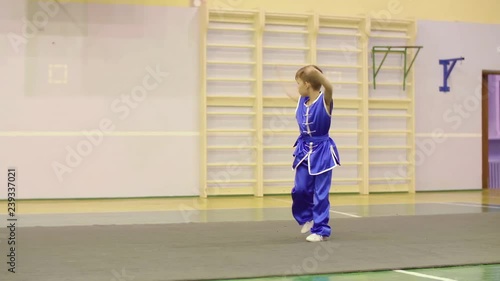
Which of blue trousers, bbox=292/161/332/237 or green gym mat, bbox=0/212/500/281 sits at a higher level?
blue trousers, bbox=292/161/332/237

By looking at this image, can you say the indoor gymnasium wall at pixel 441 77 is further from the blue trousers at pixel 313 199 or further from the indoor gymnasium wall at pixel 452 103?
the blue trousers at pixel 313 199

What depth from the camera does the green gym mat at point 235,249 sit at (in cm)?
342

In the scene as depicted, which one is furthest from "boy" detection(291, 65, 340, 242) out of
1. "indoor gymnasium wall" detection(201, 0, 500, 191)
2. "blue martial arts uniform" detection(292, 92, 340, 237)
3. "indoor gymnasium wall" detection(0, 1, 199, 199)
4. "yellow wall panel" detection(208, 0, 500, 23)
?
"indoor gymnasium wall" detection(201, 0, 500, 191)

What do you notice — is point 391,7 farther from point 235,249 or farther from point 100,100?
point 235,249

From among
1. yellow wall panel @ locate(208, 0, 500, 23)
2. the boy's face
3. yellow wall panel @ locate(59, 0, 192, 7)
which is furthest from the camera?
yellow wall panel @ locate(208, 0, 500, 23)

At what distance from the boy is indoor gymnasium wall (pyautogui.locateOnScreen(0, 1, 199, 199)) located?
480 centimetres

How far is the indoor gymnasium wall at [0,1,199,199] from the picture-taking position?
8.84 metres

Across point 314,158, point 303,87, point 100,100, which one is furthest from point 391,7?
point 314,158

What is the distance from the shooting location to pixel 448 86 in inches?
413

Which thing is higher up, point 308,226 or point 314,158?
point 314,158

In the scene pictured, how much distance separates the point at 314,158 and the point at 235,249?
902 mm

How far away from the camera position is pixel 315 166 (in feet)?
15.1

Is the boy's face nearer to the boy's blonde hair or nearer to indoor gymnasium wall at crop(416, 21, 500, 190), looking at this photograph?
the boy's blonde hair

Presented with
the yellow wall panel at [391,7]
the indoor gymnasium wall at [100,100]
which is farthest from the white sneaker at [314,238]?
the yellow wall panel at [391,7]
